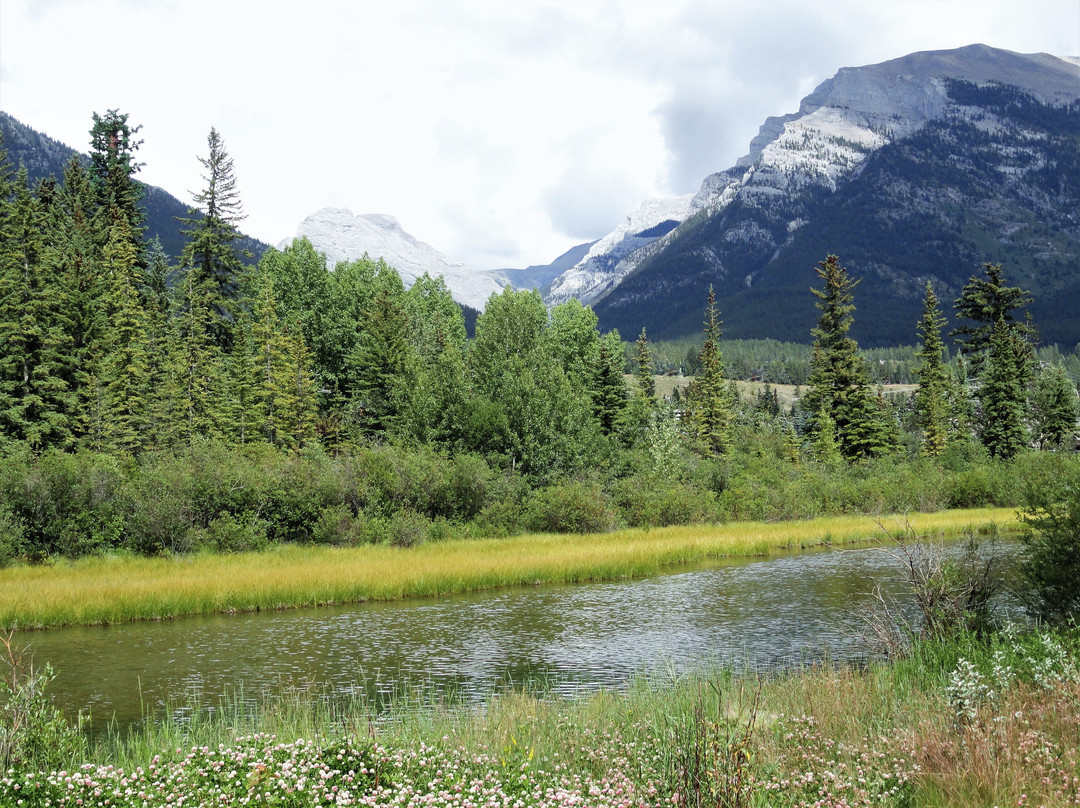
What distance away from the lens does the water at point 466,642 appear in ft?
49.2

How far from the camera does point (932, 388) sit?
73.4 meters

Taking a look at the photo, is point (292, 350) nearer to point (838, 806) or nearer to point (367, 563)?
point (367, 563)

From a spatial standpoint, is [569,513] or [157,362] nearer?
[569,513]

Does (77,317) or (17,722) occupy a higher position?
(77,317)

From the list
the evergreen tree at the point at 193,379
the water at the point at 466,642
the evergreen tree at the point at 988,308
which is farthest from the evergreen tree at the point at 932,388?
the evergreen tree at the point at 193,379

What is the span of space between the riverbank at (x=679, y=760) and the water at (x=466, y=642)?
502cm

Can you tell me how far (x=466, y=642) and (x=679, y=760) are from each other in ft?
Result: 44.8

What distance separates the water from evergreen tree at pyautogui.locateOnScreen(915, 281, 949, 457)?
50.8 m

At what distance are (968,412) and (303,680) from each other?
254 ft

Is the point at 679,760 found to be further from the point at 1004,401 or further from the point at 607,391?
the point at 1004,401

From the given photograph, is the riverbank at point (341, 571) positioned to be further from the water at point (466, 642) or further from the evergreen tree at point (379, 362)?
the evergreen tree at point (379, 362)

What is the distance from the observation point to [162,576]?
86.5 ft

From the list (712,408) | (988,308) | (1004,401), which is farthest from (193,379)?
(988,308)

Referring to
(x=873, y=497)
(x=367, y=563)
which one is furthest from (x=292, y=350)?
(x=873, y=497)
